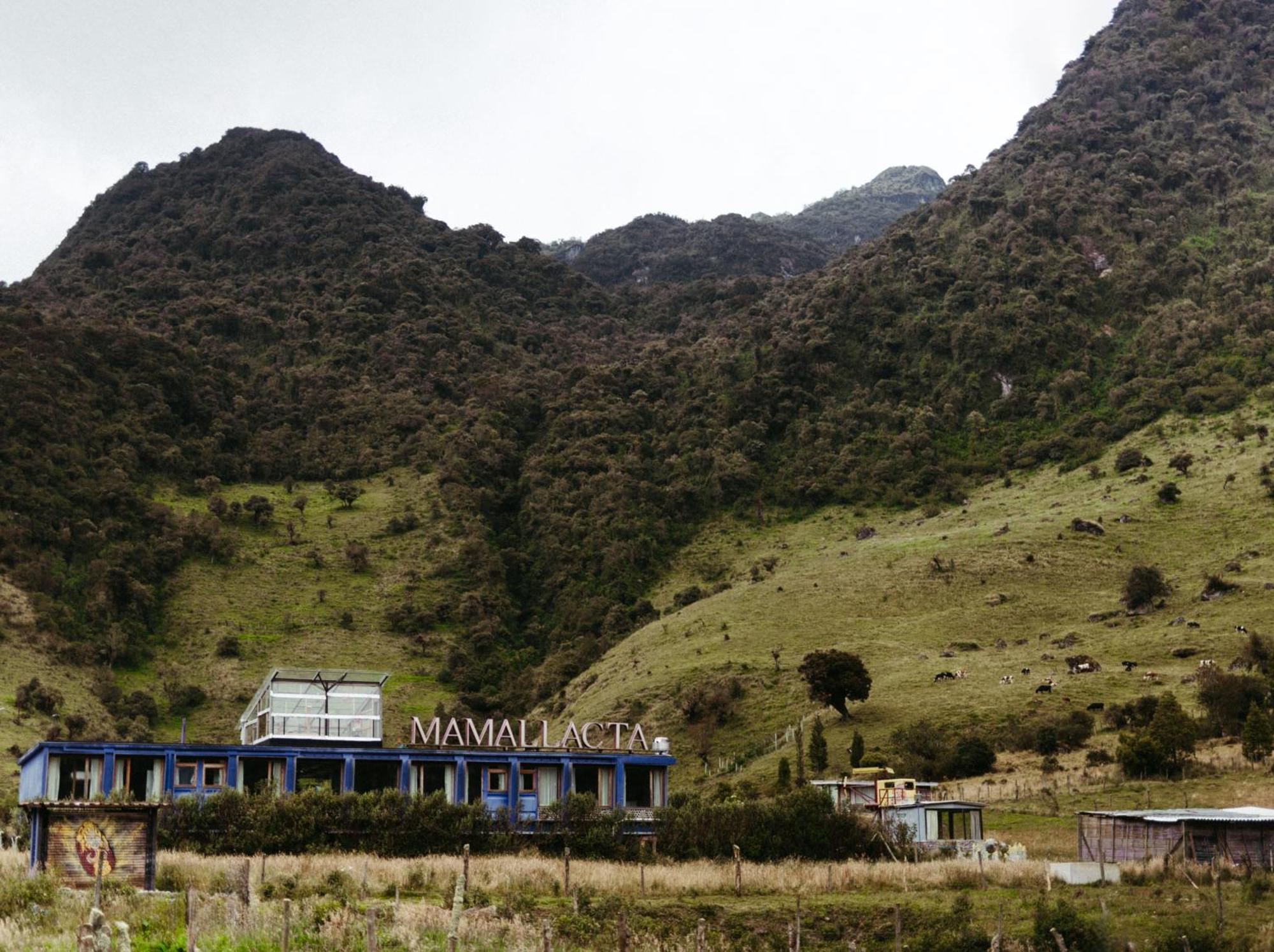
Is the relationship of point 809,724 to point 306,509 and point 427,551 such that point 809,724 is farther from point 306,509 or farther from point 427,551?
point 306,509

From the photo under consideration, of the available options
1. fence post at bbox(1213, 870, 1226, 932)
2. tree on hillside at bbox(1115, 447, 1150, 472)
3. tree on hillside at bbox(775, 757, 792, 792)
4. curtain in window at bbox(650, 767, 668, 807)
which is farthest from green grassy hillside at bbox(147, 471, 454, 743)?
fence post at bbox(1213, 870, 1226, 932)

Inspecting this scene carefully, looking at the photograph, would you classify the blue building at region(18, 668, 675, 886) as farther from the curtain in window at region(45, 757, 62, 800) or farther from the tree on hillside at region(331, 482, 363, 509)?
the tree on hillside at region(331, 482, 363, 509)

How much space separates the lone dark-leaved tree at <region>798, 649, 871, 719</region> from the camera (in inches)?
3204

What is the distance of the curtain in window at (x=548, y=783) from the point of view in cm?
5866

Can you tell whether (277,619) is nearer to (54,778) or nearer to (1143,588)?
(54,778)

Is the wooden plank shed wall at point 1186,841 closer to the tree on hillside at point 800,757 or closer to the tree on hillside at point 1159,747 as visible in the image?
the tree on hillside at point 1159,747

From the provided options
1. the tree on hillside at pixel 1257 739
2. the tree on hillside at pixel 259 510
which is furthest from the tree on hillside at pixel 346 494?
the tree on hillside at pixel 1257 739

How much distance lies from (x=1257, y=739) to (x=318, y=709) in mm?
39639

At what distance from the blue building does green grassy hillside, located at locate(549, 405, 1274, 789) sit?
18486 millimetres

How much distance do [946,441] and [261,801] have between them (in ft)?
331

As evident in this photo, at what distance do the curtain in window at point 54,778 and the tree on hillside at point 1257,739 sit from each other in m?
47.8

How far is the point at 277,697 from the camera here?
6097 cm

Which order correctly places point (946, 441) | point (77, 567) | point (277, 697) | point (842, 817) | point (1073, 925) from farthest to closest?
1. point (946, 441)
2. point (77, 567)
3. point (277, 697)
4. point (842, 817)
5. point (1073, 925)

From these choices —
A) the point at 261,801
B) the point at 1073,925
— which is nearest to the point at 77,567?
the point at 261,801
